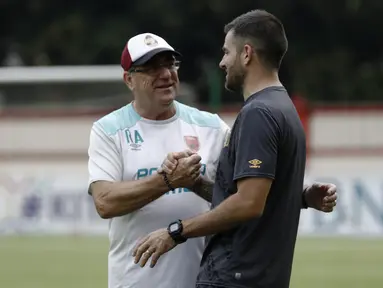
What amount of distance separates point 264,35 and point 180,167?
2.63 ft

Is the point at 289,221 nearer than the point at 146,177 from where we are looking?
Yes

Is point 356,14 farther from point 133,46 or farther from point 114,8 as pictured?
point 133,46

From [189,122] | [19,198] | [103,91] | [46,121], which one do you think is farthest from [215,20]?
[189,122]

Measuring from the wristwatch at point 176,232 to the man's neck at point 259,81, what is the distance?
2.31ft

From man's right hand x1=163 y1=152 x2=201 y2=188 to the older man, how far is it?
0.21 metres

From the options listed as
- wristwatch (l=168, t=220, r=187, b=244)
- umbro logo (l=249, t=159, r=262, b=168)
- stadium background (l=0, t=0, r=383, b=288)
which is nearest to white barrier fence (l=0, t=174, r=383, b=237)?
stadium background (l=0, t=0, r=383, b=288)

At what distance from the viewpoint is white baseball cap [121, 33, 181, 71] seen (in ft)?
20.5

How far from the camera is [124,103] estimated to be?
32.5 meters

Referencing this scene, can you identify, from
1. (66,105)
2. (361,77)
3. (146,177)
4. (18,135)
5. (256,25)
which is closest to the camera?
(256,25)

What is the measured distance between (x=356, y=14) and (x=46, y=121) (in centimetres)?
1667

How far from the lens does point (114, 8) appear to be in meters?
43.7

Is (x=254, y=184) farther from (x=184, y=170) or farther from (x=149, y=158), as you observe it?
(x=149, y=158)

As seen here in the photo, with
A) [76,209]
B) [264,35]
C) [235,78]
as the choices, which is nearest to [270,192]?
[235,78]

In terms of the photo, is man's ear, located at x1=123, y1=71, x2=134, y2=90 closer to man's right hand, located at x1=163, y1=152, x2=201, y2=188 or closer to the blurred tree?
man's right hand, located at x1=163, y1=152, x2=201, y2=188
